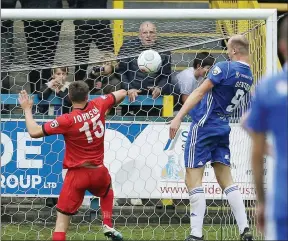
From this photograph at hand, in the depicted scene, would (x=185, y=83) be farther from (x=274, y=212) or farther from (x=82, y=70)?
(x=274, y=212)

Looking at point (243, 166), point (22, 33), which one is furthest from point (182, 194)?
point (22, 33)

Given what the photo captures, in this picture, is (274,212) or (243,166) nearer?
(274,212)

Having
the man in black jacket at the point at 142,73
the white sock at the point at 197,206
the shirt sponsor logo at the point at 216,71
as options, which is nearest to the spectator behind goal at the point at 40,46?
the man in black jacket at the point at 142,73

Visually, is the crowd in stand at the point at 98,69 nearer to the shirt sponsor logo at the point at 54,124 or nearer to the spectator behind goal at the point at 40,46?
the spectator behind goal at the point at 40,46

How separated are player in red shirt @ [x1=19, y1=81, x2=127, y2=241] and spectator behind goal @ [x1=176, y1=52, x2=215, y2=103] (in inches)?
55.1

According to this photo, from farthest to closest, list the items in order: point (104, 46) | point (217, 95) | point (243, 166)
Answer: point (104, 46) < point (243, 166) < point (217, 95)

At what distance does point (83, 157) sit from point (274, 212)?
386 cm

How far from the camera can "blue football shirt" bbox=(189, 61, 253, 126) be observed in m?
7.89

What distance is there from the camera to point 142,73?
9.55 m

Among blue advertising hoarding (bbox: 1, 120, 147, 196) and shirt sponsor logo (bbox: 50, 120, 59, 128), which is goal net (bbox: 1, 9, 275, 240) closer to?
blue advertising hoarding (bbox: 1, 120, 147, 196)

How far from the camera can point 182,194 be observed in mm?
9594

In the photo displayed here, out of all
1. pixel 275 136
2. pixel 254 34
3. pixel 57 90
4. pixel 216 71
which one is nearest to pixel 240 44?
pixel 216 71

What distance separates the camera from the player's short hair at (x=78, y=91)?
8.05 meters

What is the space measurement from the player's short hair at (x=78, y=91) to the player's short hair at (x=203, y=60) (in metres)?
1.70
